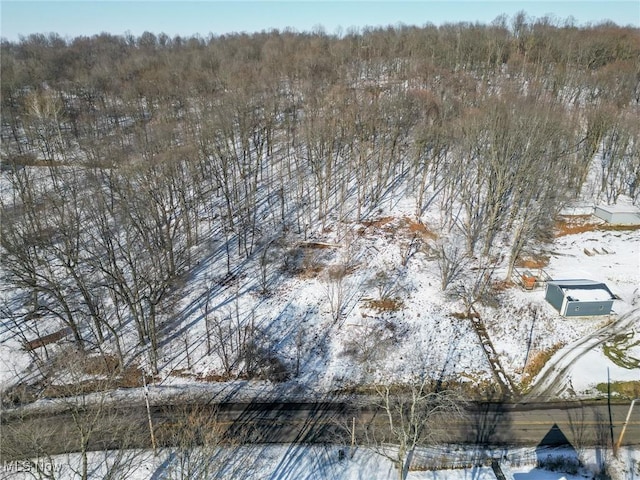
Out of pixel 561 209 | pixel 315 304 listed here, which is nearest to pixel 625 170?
pixel 561 209

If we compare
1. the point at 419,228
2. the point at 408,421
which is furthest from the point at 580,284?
the point at 408,421

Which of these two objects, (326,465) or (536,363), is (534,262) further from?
(326,465)

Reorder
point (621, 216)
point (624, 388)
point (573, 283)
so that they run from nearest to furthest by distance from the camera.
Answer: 1. point (624, 388)
2. point (573, 283)
3. point (621, 216)

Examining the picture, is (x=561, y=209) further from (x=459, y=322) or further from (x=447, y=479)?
(x=447, y=479)

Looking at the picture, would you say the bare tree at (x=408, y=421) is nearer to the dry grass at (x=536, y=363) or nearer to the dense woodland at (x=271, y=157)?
the dry grass at (x=536, y=363)

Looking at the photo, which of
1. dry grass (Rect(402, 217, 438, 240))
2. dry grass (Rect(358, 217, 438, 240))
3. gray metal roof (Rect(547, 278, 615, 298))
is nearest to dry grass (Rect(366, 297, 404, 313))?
dry grass (Rect(358, 217, 438, 240))

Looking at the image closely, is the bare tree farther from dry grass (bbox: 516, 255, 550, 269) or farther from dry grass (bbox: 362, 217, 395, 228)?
dry grass (bbox: 362, 217, 395, 228)
